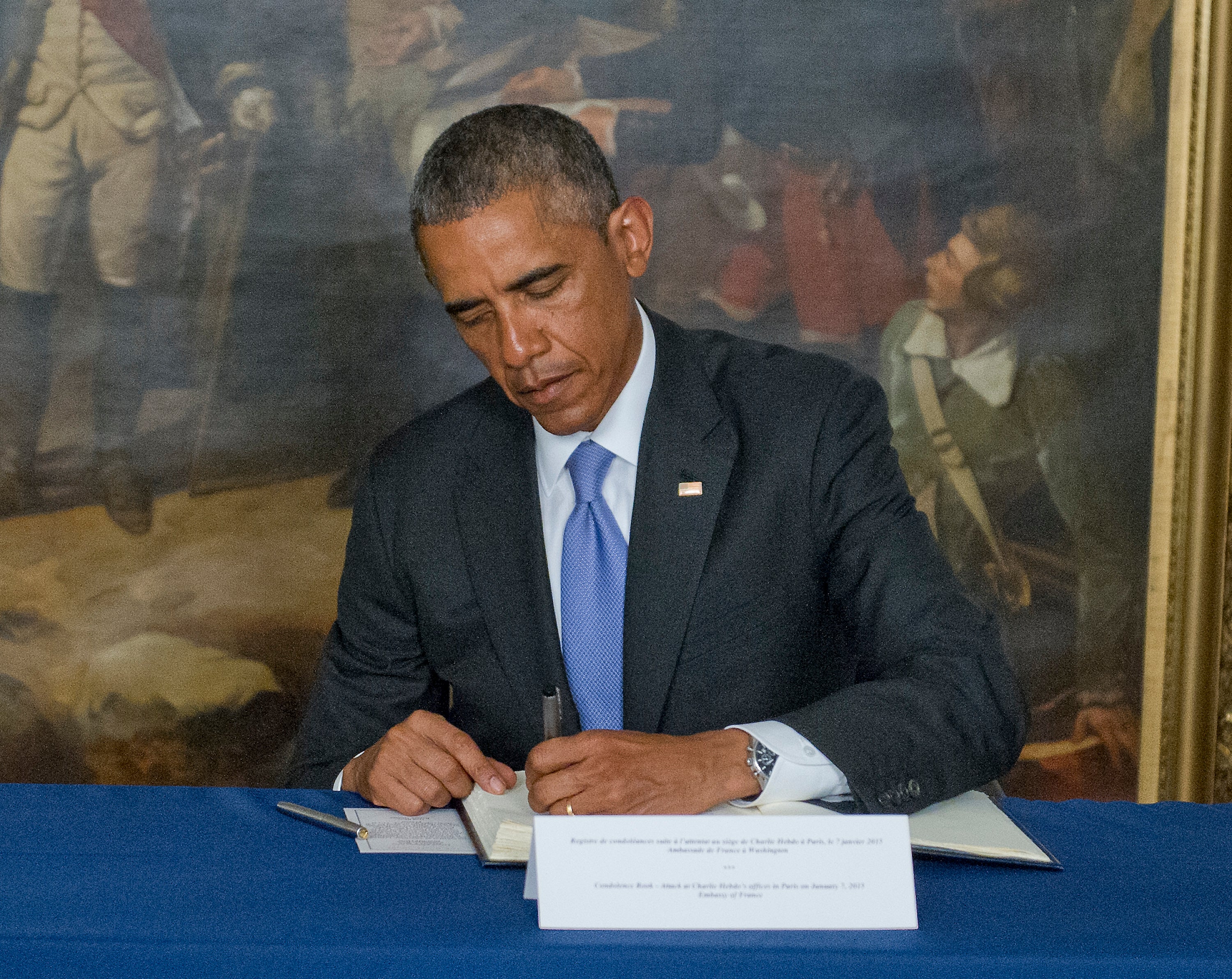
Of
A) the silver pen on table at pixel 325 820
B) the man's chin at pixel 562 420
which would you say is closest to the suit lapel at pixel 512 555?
the man's chin at pixel 562 420

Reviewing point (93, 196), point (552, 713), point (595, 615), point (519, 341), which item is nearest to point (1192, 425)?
point (595, 615)

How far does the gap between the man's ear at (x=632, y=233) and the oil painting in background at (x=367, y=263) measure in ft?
4.48

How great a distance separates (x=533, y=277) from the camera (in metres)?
1.90

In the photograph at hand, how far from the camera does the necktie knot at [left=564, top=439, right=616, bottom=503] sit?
2.13 metres

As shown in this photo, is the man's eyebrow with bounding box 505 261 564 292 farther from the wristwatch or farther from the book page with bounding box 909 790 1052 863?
the book page with bounding box 909 790 1052 863

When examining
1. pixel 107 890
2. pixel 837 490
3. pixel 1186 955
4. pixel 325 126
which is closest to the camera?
pixel 1186 955

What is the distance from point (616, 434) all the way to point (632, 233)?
343 mm

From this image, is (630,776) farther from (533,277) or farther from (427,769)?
(533,277)

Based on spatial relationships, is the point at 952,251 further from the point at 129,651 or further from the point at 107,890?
the point at 107,890

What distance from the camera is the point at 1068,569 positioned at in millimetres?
3596

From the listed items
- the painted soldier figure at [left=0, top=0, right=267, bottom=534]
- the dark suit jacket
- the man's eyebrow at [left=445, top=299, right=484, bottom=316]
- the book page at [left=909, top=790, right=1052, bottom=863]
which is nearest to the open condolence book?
the book page at [left=909, top=790, right=1052, bottom=863]

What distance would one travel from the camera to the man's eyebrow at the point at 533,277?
1.89 metres

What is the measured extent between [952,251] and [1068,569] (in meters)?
0.97

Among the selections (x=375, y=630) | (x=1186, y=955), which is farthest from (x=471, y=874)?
(x=375, y=630)
